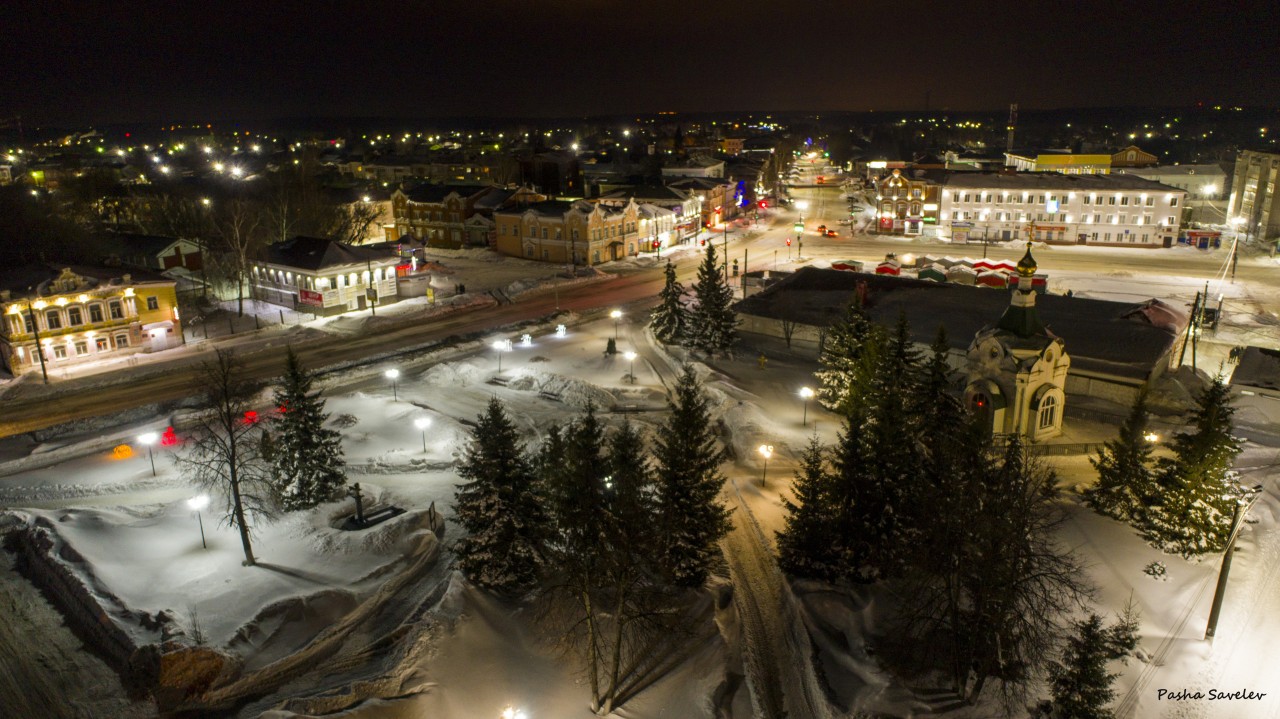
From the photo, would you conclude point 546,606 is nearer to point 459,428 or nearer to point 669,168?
point 459,428

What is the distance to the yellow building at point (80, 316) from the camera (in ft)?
137

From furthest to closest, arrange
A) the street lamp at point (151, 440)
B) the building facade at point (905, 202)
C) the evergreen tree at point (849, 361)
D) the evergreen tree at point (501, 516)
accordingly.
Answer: the building facade at point (905, 202)
the street lamp at point (151, 440)
the evergreen tree at point (849, 361)
the evergreen tree at point (501, 516)


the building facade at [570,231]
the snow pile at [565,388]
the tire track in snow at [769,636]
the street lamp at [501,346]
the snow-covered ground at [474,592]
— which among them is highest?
the building facade at [570,231]

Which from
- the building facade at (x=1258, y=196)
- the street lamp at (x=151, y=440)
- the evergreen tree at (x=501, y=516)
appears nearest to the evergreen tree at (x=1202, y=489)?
the evergreen tree at (x=501, y=516)

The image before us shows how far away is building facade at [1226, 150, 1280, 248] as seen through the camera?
76688 mm

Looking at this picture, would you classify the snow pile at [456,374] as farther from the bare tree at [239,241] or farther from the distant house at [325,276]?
the bare tree at [239,241]

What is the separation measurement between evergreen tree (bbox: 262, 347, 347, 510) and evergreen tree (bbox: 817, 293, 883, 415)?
61.8ft

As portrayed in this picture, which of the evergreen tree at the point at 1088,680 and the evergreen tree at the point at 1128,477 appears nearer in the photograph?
the evergreen tree at the point at 1088,680

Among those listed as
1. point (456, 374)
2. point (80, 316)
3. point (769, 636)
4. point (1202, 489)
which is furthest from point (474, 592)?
point (80, 316)

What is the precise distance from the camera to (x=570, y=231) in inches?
2820

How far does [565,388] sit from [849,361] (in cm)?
1409

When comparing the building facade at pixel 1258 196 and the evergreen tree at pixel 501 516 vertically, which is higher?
the building facade at pixel 1258 196

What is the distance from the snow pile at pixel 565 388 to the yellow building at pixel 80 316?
2418 cm

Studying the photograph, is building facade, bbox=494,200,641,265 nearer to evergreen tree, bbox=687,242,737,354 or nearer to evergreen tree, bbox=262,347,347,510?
evergreen tree, bbox=687,242,737,354
